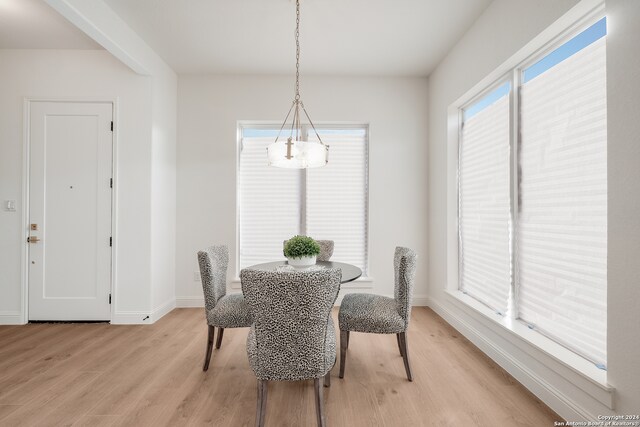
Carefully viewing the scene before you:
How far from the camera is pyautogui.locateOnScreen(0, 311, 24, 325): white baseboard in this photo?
3.38 m

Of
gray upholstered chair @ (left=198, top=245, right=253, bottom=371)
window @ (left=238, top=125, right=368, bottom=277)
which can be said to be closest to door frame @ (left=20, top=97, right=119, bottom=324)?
window @ (left=238, top=125, right=368, bottom=277)

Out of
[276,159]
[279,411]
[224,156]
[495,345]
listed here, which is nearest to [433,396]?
[495,345]

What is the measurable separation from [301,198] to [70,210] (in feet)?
8.49

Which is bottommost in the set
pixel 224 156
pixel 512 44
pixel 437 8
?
pixel 224 156

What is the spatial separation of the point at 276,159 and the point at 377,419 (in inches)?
74.4

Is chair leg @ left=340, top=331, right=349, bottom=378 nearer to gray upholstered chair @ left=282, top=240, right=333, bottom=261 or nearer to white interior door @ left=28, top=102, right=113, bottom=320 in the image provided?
gray upholstered chair @ left=282, top=240, right=333, bottom=261

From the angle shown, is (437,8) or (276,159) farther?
(437,8)

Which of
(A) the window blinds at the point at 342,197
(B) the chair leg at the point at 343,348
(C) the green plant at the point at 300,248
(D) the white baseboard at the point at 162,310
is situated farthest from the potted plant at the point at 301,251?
(D) the white baseboard at the point at 162,310

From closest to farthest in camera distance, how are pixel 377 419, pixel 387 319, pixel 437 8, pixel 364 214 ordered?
1. pixel 377 419
2. pixel 387 319
3. pixel 437 8
4. pixel 364 214

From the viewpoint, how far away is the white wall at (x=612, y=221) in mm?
1463

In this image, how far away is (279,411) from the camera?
191 cm

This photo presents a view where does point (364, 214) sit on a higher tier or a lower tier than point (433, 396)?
higher

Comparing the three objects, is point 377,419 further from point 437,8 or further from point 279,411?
point 437,8

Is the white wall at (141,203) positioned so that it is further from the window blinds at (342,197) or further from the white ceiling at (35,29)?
the window blinds at (342,197)
